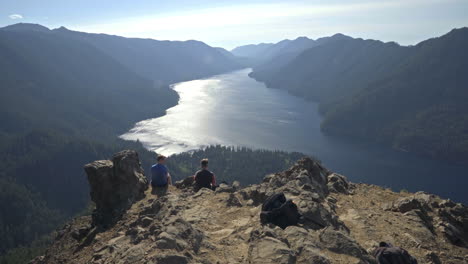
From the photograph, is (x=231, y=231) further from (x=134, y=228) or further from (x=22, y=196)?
(x=22, y=196)

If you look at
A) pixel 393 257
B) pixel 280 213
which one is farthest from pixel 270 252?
pixel 393 257

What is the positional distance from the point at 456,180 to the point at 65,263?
200376mm

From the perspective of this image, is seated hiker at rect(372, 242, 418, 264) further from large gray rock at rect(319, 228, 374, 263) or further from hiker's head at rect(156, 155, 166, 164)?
hiker's head at rect(156, 155, 166, 164)

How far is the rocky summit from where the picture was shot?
14281 mm

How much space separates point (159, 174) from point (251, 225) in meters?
11.3

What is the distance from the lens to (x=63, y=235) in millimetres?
26000

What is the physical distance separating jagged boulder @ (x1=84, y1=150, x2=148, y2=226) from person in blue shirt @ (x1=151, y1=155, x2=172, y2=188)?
1.22m

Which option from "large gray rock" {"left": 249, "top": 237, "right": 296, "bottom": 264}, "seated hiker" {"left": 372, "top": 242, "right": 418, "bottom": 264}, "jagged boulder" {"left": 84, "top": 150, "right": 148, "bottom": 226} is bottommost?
"jagged boulder" {"left": 84, "top": 150, "right": 148, "bottom": 226}

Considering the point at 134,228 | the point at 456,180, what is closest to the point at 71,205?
the point at 134,228

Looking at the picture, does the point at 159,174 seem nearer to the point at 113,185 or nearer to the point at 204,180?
the point at 113,185

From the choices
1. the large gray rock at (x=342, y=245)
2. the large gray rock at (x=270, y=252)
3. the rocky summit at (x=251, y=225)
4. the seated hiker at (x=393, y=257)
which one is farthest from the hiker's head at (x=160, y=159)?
the seated hiker at (x=393, y=257)

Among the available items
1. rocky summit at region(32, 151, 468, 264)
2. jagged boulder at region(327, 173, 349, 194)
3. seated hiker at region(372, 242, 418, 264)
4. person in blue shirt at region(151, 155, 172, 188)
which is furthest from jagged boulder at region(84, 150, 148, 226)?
seated hiker at region(372, 242, 418, 264)

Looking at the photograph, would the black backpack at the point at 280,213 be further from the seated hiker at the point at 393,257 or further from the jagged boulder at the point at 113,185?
the jagged boulder at the point at 113,185

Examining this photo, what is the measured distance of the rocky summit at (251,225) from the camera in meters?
14.3
